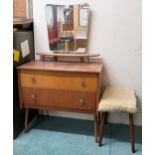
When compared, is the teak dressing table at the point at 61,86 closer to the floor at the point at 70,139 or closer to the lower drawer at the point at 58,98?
the lower drawer at the point at 58,98

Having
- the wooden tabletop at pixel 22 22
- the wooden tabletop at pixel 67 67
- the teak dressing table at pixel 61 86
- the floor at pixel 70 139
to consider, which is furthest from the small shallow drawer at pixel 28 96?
the wooden tabletop at pixel 22 22

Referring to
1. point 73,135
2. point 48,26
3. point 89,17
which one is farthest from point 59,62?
point 73,135

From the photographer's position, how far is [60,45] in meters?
2.53

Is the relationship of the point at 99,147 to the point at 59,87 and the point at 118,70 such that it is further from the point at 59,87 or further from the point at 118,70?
the point at 118,70

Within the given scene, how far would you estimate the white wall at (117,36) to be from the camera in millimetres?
2344

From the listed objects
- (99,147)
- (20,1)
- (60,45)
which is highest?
(20,1)

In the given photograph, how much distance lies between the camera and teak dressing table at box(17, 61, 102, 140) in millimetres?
2130

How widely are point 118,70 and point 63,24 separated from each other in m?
0.81

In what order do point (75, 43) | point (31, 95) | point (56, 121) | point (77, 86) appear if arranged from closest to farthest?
point (77, 86)
point (31, 95)
point (75, 43)
point (56, 121)

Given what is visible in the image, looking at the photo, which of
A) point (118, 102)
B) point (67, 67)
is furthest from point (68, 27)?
point (118, 102)

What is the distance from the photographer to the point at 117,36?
242 cm

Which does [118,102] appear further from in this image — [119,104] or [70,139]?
[70,139]

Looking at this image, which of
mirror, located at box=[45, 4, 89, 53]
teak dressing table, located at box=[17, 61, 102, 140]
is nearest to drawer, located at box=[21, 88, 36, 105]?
teak dressing table, located at box=[17, 61, 102, 140]

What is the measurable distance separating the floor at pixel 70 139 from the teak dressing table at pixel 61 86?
0.21 meters
